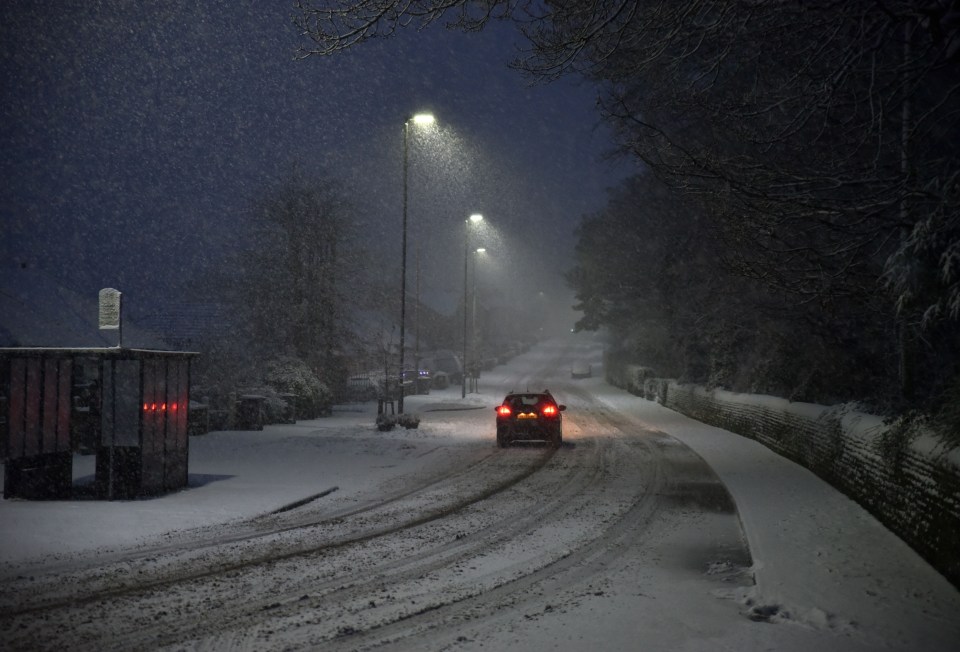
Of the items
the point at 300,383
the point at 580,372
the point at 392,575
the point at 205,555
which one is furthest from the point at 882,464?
the point at 580,372

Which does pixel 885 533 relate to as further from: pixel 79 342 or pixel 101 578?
pixel 79 342

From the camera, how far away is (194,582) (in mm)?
7664

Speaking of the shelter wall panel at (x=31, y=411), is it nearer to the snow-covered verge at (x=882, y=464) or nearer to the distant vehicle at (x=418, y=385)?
the snow-covered verge at (x=882, y=464)

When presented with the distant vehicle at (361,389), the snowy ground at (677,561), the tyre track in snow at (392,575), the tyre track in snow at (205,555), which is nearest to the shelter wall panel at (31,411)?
the snowy ground at (677,561)

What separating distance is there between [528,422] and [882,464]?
12.0 metres

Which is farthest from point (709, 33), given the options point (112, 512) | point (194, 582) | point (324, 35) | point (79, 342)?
point (79, 342)

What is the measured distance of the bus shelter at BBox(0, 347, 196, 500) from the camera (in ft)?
37.1

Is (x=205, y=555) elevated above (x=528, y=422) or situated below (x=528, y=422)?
below

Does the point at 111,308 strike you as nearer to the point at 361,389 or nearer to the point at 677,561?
the point at 677,561

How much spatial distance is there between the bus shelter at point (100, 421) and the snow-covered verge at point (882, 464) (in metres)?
10.7

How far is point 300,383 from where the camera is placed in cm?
3181

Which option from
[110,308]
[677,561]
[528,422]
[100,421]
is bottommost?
[677,561]

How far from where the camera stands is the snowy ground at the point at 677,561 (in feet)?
20.1

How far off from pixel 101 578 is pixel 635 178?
44255 millimetres
